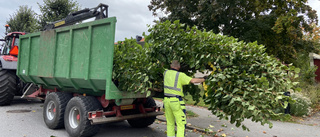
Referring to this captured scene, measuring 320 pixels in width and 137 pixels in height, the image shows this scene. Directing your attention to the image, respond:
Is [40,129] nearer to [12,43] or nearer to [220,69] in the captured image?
[220,69]

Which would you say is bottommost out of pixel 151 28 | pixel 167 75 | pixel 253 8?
pixel 167 75

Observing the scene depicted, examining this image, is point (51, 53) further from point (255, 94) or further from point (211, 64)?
point (255, 94)

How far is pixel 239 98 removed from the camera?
3631mm

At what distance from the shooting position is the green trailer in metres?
4.70

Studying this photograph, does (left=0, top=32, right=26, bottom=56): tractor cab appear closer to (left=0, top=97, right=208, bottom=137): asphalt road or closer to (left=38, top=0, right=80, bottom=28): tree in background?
(left=0, top=97, right=208, bottom=137): asphalt road

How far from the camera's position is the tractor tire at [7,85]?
8.55 meters

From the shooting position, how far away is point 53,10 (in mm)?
19000

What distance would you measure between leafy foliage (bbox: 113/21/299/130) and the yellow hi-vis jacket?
0.28 meters

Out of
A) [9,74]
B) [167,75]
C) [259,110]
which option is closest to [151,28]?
[167,75]

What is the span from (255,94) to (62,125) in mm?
4729

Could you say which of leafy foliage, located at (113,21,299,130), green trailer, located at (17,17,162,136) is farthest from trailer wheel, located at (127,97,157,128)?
leafy foliage, located at (113,21,299,130)

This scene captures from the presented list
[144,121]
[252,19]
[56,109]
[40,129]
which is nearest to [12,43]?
[40,129]

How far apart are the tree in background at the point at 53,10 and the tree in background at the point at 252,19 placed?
8.76 metres

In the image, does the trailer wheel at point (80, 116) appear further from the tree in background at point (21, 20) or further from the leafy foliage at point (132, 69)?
the tree in background at point (21, 20)
